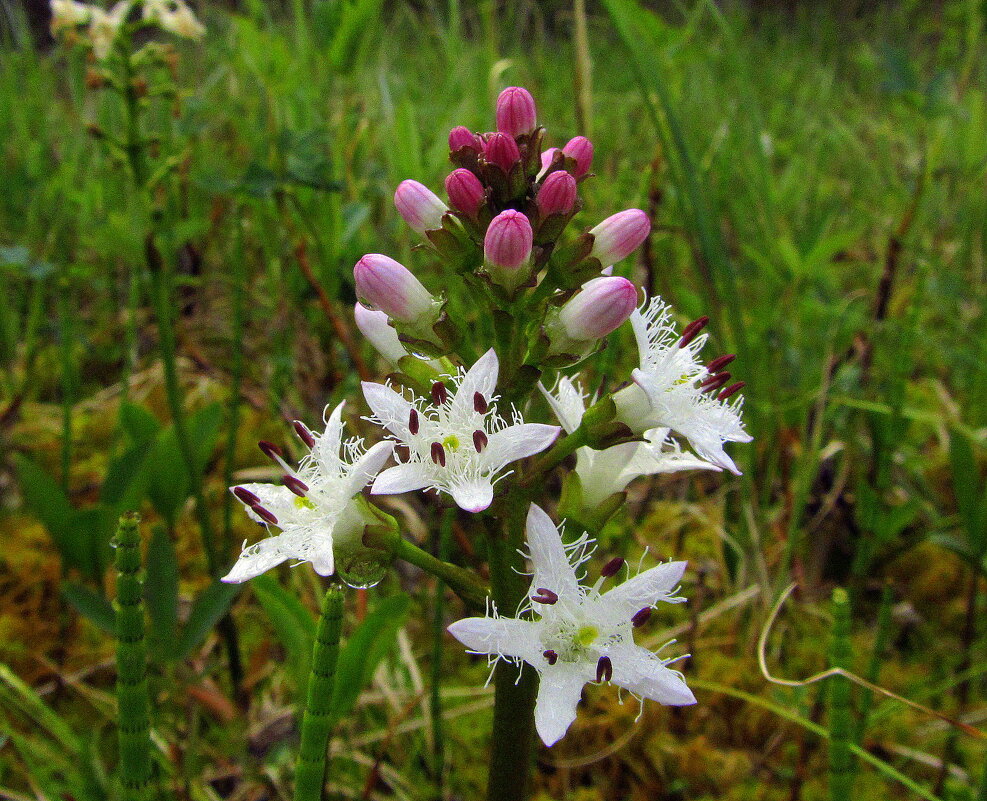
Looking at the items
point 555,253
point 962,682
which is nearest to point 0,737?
point 555,253

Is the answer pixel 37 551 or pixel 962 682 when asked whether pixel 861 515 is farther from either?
pixel 37 551

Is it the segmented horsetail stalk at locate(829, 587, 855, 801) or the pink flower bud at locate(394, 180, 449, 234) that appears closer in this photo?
the segmented horsetail stalk at locate(829, 587, 855, 801)

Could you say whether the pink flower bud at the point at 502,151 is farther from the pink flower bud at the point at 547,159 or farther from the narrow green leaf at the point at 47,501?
the narrow green leaf at the point at 47,501

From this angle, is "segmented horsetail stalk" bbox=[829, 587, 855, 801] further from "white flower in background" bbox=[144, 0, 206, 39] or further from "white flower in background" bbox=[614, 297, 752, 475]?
"white flower in background" bbox=[144, 0, 206, 39]

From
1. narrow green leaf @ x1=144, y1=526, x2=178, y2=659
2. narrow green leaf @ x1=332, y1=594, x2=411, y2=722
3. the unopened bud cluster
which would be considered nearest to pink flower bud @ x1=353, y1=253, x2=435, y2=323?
the unopened bud cluster

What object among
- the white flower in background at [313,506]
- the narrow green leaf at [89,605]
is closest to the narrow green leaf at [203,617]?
the narrow green leaf at [89,605]

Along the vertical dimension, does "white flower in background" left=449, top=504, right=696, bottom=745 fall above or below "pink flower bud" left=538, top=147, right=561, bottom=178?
below
